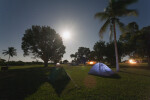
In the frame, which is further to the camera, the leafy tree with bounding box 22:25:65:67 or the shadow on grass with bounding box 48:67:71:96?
the leafy tree with bounding box 22:25:65:67

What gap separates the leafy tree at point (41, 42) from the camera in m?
25.0

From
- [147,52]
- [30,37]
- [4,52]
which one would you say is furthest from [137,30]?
[4,52]

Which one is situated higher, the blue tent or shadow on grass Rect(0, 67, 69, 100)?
the blue tent

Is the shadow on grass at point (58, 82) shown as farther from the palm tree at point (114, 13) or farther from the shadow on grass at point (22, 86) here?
the palm tree at point (114, 13)

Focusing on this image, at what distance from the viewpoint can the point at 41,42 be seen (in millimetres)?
25312

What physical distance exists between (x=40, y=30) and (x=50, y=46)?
22.3 ft

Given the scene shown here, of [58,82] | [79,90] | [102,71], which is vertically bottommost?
[58,82]

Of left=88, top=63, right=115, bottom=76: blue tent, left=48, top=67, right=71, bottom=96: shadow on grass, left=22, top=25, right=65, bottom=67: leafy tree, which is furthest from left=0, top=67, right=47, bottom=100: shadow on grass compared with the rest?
left=22, top=25, right=65, bottom=67: leafy tree

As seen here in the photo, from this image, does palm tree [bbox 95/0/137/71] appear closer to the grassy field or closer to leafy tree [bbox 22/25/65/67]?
the grassy field

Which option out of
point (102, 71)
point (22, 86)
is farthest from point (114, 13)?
point (22, 86)

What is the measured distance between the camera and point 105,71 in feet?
27.7

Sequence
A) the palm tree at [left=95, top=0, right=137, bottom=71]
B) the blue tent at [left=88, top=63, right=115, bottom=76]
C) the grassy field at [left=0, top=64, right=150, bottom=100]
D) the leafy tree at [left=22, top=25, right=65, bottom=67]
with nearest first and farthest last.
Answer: the grassy field at [left=0, top=64, right=150, bottom=100], the blue tent at [left=88, top=63, right=115, bottom=76], the palm tree at [left=95, top=0, right=137, bottom=71], the leafy tree at [left=22, top=25, right=65, bottom=67]

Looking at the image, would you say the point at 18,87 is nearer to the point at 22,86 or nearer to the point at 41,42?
the point at 22,86

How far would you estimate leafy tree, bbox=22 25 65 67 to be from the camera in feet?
81.9
